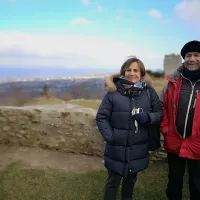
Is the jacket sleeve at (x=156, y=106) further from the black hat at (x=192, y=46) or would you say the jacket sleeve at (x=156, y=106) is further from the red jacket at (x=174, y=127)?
the black hat at (x=192, y=46)

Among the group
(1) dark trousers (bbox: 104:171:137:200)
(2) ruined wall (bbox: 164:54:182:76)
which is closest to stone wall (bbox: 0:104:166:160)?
(1) dark trousers (bbox: 104:171:137:200)

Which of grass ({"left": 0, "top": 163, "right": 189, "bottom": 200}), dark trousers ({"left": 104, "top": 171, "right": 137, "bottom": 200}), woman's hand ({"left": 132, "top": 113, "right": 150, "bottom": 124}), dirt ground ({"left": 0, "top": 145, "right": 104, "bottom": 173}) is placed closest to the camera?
woman's hand ({"left": 132, "top": 113, "right": 150, "bottom": 124})

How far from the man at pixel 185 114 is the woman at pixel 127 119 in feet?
0.53

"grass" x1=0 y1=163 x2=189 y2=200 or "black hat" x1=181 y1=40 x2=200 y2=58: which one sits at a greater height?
"black hat" x1=181 y1=40 x2=200 y2=58

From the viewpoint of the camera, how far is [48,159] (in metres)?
4.61

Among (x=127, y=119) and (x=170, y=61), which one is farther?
(x=170, y=61)

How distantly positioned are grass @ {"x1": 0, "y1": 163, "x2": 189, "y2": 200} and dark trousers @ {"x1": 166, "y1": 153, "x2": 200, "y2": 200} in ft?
1.78

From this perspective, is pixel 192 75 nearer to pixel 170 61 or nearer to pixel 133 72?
pixel 133 72

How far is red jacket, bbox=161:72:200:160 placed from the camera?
2668 mm

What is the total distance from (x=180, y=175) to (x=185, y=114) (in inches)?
26.6

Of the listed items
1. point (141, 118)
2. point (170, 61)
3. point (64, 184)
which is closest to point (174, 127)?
point (141, 118)

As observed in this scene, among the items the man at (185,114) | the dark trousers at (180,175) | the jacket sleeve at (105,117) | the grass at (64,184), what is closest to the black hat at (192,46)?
the man at (185,114)

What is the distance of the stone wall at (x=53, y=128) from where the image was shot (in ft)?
15.4

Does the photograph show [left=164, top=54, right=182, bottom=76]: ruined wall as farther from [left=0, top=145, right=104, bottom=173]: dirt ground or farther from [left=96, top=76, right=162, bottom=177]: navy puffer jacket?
[left=96, top=76, right=162, bottom=177]: navy puffer jacket
